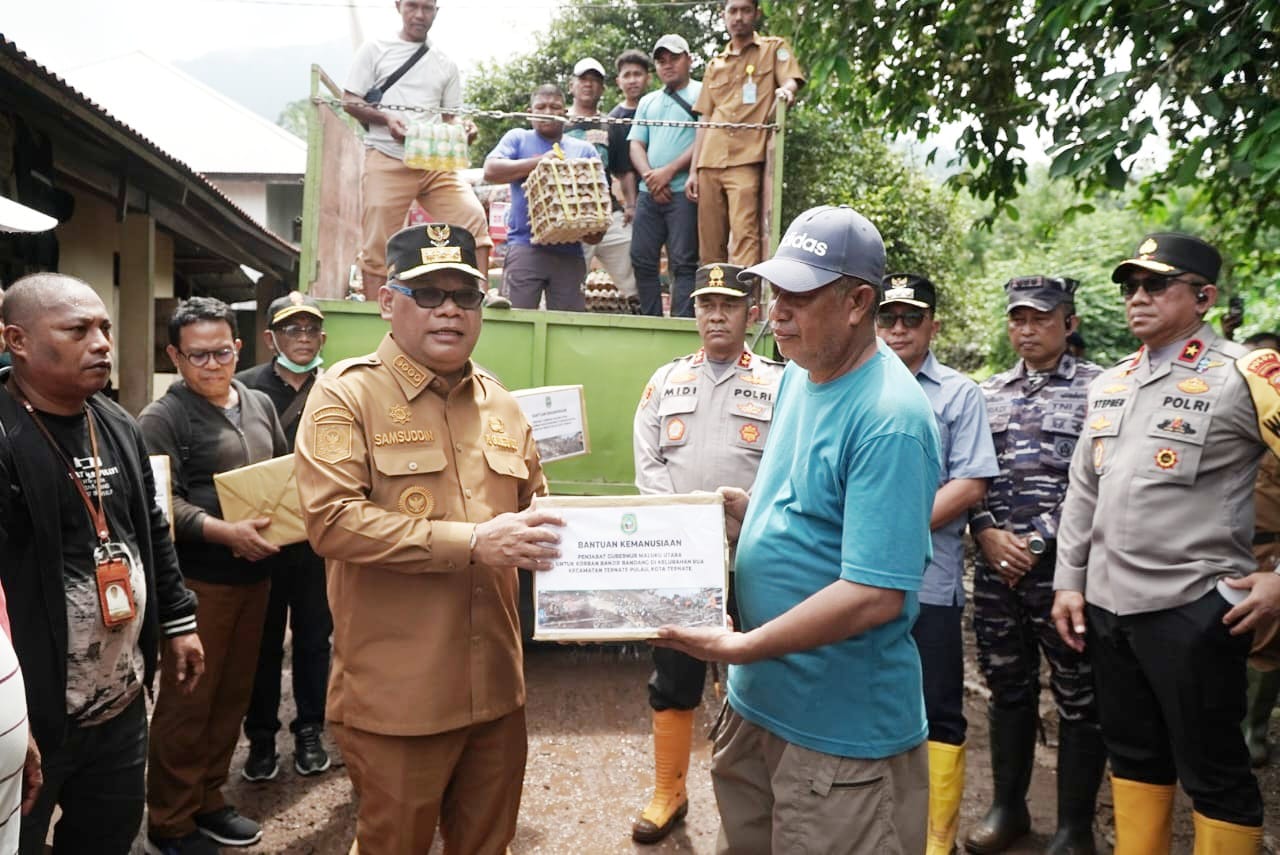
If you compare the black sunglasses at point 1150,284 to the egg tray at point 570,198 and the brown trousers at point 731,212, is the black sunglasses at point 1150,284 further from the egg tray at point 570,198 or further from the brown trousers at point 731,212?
the egg tray at point 570,198

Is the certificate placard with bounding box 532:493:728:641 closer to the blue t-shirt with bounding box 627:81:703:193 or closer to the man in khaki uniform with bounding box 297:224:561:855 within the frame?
the man in khaki uniform with bounding box 297:224:561:855

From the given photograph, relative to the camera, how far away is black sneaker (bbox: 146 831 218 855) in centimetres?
373

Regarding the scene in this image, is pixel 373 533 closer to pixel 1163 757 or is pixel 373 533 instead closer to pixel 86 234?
pixel 1163 757

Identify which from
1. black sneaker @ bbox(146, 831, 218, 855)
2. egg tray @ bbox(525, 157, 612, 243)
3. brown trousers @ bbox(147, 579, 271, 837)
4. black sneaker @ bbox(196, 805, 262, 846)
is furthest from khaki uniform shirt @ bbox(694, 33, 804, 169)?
black sneaker @ bbox(146, 831, 218, 855)

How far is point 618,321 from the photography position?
5.88 meters

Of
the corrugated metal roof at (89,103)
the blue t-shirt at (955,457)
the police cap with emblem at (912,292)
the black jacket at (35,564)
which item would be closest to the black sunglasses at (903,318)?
the police cap with emblem at (912,292)

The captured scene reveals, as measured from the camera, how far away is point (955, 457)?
3836 millimetres

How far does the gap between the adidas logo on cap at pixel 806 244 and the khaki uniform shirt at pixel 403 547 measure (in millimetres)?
1097

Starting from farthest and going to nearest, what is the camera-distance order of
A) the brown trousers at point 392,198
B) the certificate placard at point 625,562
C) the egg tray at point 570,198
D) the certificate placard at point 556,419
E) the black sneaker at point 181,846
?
1. the brown trousers at point 392,198
2. the egg tray at point 570,198
3. the certificate placard at point 556,419
4. the black sneaker at point 181,846
5. the certificate placard at point 625,562

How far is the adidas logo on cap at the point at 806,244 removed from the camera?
2.26 meters

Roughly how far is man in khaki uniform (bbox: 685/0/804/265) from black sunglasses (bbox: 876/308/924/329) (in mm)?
2715

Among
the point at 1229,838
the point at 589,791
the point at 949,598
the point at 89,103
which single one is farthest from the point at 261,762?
the point at 1229,838

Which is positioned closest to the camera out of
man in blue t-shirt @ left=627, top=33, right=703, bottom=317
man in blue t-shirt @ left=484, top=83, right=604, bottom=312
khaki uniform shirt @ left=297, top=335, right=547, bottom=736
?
khaki uniform shirt @ left=297, top=335, right=547, bottom=736

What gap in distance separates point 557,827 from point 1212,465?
116 inches
